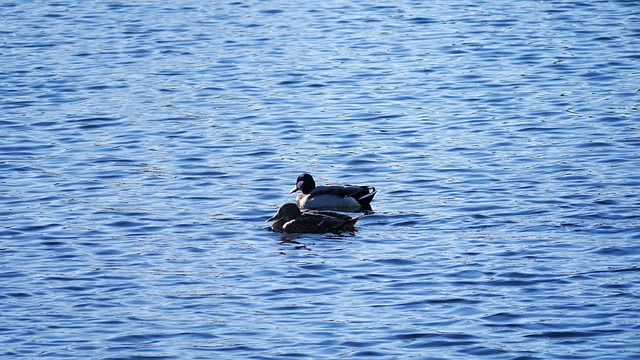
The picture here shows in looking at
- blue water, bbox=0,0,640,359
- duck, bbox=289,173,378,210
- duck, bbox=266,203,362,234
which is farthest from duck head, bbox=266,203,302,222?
duck, bbox=289,173,378,210

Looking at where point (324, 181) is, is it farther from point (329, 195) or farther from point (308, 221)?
point (308, 221)

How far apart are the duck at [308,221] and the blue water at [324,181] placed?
16 centimetres

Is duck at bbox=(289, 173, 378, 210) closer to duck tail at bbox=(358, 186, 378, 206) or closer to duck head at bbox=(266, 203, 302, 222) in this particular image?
duck tail at bbox=(358, 186, 378, 206)

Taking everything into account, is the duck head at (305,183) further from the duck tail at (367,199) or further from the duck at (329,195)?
the duck tail at (367,199)

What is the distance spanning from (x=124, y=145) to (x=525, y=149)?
6.18m

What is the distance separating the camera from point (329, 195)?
16.9m

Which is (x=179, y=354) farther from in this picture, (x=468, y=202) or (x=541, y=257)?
(x=468, y=202)

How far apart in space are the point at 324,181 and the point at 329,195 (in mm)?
1049

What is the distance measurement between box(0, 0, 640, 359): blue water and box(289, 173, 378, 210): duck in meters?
0.32

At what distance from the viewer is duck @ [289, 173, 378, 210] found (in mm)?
16500

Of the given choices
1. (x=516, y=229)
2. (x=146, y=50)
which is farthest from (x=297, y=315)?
(x=146, y=50)

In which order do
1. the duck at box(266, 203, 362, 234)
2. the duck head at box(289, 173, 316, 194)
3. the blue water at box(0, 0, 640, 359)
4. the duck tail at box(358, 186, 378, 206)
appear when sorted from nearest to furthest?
the blue water at box(0, 0, 640, 359), the duck at box(266, 203, 362, 234), the duck tail at box(358, 186, 378, 206), the duck head at box(289, 173, 316, 194)

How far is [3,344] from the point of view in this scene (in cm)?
1164

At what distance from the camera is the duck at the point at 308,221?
15484 millimetres
